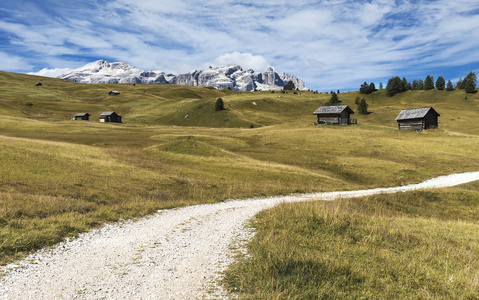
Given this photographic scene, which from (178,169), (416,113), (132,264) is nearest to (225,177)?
(178,169)

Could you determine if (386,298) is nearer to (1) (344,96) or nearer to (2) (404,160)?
(2) (404,160)

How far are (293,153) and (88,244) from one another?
47.8 m

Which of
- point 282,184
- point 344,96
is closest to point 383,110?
point 344,96

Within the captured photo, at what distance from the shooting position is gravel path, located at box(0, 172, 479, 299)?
294 inches

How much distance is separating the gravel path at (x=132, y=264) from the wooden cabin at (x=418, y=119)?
89743 millimetres

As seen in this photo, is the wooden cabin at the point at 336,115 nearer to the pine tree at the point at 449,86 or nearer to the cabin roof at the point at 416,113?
the cabin roof at the point at 416,113

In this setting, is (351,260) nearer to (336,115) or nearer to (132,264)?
(132,264)

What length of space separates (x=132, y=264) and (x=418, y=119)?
319 ft

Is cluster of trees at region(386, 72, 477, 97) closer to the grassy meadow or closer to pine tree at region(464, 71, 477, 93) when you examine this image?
pine tree at region(464, 71, 477, 93)

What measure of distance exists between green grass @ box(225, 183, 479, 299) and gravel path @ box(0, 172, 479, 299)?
107 centimetres

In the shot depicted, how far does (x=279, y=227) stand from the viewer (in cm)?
1331

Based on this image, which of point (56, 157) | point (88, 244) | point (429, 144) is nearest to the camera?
point (88, 244)

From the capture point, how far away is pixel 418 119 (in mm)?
86375

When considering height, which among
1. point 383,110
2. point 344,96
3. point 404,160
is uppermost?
point 344,96
